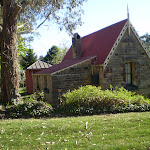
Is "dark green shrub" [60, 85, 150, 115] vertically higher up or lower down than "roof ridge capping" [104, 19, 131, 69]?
lower down

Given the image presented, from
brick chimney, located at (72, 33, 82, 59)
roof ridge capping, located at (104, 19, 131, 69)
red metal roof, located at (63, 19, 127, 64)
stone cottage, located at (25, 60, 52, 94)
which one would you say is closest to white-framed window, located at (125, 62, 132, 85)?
roof ridge capping, located at (104, 19, 131, 69)

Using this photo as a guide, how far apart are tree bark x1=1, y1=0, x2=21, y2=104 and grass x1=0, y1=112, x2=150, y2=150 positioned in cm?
443

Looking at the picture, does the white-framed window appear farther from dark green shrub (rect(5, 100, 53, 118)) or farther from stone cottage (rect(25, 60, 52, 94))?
stone cottage (rect(25, 60, 52, 94))

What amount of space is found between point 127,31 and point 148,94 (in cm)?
591

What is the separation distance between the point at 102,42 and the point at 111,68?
3262 mm

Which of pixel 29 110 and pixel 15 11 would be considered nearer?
pixel 29 110

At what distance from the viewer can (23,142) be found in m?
6.61

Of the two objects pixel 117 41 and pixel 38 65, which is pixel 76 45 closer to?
Answer: pixel 117 41

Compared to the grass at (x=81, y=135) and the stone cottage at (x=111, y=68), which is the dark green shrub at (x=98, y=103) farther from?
the stone cottage at (x=111, y=68)

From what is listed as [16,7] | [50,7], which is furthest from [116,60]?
[16,7]

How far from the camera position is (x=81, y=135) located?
22.9ft

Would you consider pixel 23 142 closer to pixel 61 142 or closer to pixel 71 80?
pixel 61 142

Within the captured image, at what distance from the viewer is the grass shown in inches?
237

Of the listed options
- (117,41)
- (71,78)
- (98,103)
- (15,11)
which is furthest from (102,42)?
(15,11)
